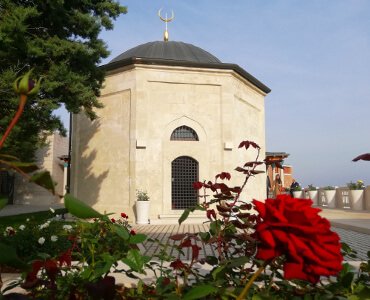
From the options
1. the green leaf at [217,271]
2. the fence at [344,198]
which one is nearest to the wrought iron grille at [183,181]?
the fence at [344,198]

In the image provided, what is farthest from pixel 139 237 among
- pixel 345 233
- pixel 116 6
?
pixel 116 6

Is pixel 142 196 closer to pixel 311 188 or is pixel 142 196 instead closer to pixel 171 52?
pixel 171 52

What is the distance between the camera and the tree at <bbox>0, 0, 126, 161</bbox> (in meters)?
11.3

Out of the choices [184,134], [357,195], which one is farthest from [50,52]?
[357,195]

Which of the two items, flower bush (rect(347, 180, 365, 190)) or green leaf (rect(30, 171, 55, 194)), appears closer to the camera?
green leaf (rect(30, 171, 55, 194))

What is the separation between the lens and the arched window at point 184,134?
55.4ft

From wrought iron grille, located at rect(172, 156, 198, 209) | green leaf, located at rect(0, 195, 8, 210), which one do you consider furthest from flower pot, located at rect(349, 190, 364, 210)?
green leaf, located at rect(0, 195, 8, 210)

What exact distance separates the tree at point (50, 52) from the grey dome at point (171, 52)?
4.60 meters

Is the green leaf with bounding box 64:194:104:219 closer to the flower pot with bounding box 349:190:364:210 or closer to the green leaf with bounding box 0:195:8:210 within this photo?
the green leaf with bounding box 0:195:8:210

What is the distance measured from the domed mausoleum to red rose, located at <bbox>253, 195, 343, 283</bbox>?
48.8ft

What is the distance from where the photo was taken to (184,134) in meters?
17.0

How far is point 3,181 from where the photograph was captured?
30.3 m

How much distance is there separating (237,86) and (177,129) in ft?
13.8

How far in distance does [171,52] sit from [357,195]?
49.1 feet
